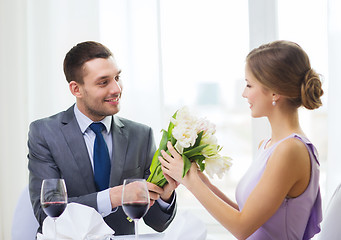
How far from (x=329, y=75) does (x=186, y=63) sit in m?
0.98

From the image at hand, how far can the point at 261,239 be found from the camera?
2.01 metres

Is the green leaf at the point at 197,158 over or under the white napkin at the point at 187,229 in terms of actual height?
over

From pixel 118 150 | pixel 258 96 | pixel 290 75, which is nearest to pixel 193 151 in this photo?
pixel 258 96

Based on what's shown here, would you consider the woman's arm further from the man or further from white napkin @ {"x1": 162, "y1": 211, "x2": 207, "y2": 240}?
the man

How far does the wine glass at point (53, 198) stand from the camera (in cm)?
164

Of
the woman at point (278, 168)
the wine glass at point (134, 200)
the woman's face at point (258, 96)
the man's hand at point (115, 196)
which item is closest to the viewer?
the wine glass at point (134, 200)

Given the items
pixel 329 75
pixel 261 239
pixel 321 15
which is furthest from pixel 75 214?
pixel 321 15

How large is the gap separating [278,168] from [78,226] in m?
0.79

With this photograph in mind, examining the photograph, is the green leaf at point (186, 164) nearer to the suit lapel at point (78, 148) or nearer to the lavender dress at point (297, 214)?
the lavender dress at point (297, 214)

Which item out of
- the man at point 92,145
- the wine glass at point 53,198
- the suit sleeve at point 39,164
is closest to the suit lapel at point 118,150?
the man at point 92,145

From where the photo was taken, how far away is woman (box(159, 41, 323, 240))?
6.09 ft

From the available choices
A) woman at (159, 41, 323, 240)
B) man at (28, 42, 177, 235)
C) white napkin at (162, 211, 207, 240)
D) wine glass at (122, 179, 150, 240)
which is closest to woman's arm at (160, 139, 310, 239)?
woman at (159, 41, 323, 240)

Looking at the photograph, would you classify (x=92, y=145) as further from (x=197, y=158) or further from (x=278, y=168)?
(x=278, y=168)

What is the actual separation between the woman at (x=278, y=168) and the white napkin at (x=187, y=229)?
12cm
